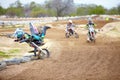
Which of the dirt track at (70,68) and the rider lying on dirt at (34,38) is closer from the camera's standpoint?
the dirt track at (70,68)

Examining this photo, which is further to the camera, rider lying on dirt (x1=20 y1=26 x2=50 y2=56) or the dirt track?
rider lying on dirt (x1=20 y1=26 x2=50 y2=56)

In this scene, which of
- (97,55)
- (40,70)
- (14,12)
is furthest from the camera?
(14,12)

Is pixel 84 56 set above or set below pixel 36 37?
below

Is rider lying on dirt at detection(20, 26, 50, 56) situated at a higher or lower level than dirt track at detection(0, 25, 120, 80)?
higher

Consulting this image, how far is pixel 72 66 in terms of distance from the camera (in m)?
13.9

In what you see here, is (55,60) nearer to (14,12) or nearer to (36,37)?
(36,37)

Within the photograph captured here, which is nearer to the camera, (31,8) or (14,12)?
(14,12)

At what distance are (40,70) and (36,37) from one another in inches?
145

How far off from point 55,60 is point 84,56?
67.3 inches

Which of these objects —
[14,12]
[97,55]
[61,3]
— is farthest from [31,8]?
[97,55]

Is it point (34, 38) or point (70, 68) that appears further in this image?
point (34, 38)

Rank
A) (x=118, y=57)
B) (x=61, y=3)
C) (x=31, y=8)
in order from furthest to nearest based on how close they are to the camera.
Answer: (x=31, y=8)
(x=61, y=3)
(x=118, y=57)

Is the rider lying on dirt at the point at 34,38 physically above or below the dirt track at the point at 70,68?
above

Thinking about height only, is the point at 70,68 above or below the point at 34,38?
below
